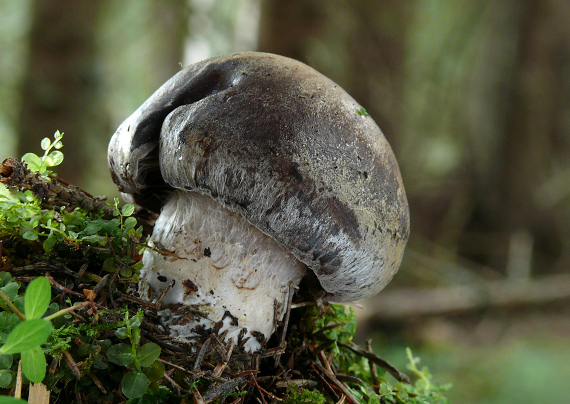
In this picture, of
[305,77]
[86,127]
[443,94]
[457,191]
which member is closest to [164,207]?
[305,77]

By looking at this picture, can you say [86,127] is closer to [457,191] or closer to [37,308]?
[37,308]

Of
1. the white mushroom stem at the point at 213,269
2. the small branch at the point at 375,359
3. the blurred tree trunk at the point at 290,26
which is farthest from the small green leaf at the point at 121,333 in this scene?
the blurred tree trunk at the point at 290,26

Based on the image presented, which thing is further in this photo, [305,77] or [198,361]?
[305,77]

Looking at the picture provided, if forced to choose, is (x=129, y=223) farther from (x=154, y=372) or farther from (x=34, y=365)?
(x=34, y=365)

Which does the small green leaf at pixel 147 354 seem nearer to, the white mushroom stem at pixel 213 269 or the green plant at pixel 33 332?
the white mushroom stem at pixel 213 269

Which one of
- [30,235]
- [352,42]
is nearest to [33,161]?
[30,235]

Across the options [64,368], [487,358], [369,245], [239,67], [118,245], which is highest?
[239,67]

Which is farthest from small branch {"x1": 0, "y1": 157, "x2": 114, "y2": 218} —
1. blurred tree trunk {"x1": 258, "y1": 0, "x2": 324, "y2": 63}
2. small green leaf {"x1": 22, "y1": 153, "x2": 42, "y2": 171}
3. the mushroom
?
blurred tree trunk {"x1": 258, "y1": 0, "x2": 324, "y2": 63}
